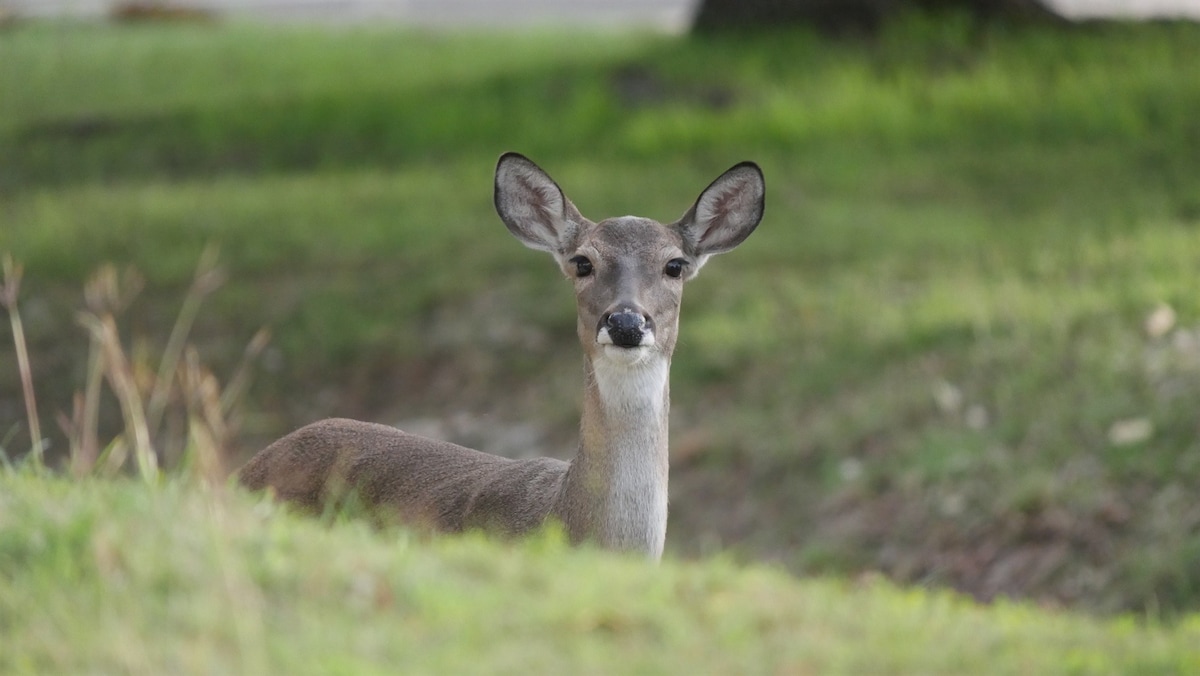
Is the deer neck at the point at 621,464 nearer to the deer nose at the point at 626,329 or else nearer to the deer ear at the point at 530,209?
the deer nose at the point at 626,329

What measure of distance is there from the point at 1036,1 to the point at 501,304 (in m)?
8.00

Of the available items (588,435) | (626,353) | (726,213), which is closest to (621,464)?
(588,435)

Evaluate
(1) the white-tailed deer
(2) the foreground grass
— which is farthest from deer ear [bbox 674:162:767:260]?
(2) the foreground grass

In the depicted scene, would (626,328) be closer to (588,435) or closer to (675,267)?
(588,435)

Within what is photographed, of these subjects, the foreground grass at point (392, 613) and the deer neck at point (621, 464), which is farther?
the deer neck at point (621, 464)

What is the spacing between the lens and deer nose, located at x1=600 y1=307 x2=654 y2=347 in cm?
680

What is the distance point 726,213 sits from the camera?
793 centimetres

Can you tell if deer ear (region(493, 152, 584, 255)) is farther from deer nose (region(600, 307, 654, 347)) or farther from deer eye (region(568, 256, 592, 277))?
deer nose (region(600, 307, 654, 347))

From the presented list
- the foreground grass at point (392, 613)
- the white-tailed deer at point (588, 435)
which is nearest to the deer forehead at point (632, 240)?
the white-tailed deer at point (588, 435)

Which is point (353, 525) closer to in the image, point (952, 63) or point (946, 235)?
point (946, 235)

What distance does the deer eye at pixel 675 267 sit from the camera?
7477 millimetres

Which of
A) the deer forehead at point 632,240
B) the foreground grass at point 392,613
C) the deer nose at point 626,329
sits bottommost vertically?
the foreground grass at point 392,613

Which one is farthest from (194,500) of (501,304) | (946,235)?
(946,235)

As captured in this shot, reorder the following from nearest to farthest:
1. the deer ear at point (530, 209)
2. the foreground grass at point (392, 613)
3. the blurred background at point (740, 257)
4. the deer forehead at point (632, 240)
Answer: the foreground grass at point (392, 613) < the deer forehead at point (632, 240) < the deer ear at point (530, 209) < the blurred background at point (740, 257)
